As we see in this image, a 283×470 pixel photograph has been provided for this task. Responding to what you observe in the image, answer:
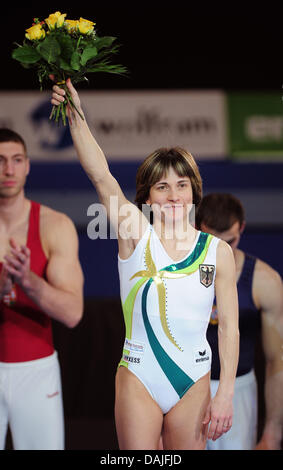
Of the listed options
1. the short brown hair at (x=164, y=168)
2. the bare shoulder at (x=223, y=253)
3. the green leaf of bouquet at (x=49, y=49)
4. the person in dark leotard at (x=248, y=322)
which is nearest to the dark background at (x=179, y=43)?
the person in dark leotard at (x=248, y=322)

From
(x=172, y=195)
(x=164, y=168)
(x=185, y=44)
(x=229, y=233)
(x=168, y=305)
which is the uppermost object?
(x=185, y=44)

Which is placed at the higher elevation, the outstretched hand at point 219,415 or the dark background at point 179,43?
the dark background at point 179,43

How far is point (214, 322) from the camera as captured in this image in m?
3.00

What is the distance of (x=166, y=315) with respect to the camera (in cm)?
221

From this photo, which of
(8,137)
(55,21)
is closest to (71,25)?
(55,21)

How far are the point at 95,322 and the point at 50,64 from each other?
2.46 m

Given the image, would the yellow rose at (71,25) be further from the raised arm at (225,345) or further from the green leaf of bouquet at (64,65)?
the raised arm at (225,345)

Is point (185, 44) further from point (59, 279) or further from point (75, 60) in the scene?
point (75, 60)

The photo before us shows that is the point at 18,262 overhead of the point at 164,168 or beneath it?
beneath

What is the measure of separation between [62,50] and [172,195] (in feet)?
2.14

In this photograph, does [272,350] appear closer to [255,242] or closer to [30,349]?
[30,349]

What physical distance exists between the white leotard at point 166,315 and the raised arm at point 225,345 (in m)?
0.04

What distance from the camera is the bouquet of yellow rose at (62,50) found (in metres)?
2.22

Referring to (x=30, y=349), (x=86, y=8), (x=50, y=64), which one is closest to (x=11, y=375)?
(x=30, y=349)
